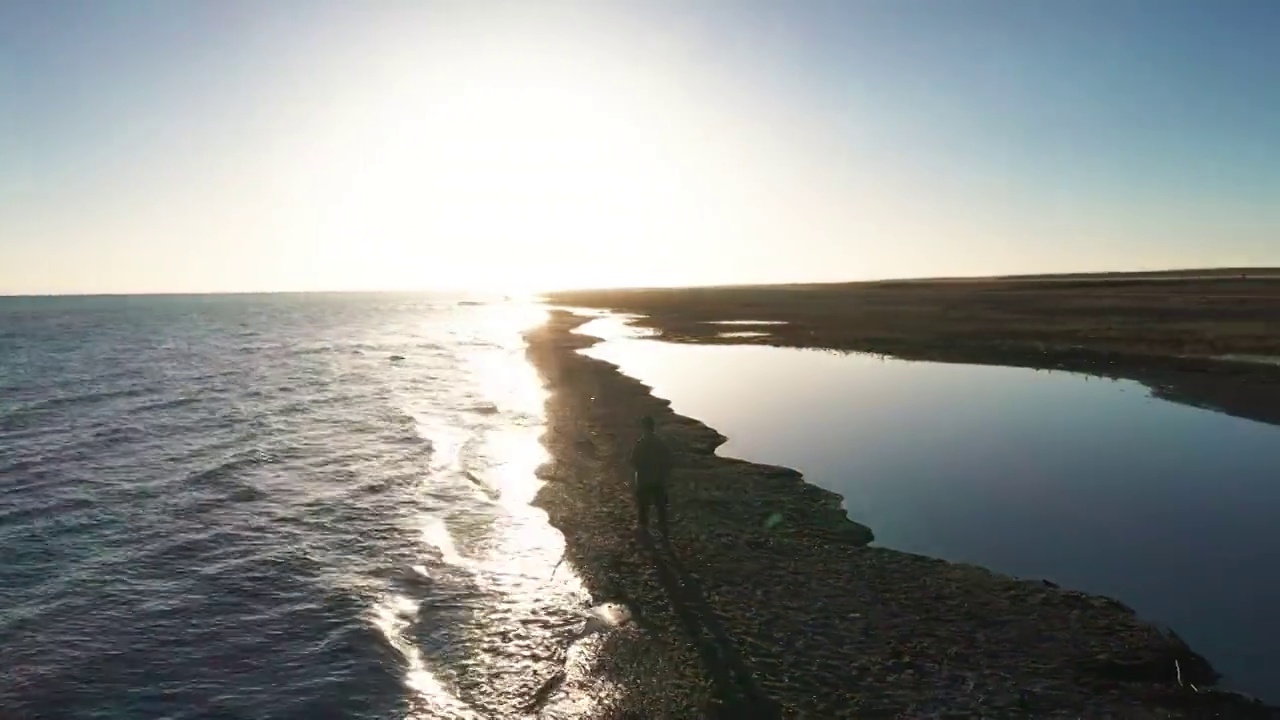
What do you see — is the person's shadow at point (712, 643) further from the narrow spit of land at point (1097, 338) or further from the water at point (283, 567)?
the narrow spit of land at point (1097, 338)

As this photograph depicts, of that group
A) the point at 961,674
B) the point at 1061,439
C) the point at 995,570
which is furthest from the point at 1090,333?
the point at 961,674

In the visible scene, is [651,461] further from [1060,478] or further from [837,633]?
[1060,478]

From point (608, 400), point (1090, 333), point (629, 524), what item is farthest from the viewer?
point (1090, 333)

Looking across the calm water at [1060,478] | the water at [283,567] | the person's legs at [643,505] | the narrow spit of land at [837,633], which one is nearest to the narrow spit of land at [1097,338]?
the calm water at [1060,478]

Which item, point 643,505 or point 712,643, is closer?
point 712,643

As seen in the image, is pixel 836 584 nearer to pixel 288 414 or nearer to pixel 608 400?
pixel 608 400

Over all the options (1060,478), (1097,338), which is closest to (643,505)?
(1060,478)
